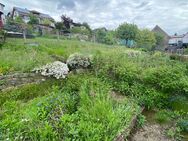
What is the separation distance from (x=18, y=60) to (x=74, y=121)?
4.13m

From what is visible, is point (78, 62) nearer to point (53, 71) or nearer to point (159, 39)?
point (53, 71)

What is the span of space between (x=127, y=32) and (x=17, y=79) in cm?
2729

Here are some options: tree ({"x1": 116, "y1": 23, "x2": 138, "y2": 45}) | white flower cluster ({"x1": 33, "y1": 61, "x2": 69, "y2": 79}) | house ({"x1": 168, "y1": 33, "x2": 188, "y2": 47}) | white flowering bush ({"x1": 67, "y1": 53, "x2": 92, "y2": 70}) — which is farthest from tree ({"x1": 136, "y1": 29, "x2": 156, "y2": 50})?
white flower cluster ({"x1": 33, "y1": 61, "x2": 69, "y2": 79})

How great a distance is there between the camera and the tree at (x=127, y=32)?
30953 millimetres

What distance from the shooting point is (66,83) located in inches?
220

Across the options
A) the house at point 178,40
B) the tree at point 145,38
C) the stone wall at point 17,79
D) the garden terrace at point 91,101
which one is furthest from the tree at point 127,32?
the stone wall at point 17,79

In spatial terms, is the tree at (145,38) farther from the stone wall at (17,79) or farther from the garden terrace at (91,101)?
the stone wall at (17,79)

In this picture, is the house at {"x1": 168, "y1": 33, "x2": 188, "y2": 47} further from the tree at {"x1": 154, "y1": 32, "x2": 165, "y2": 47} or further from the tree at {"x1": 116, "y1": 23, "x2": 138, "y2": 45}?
the tree at {"x1": 116, "y1": 23, "x2": 138, "y2": 45}

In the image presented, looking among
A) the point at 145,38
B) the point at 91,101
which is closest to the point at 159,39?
the point at 145,38

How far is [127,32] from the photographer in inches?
1217

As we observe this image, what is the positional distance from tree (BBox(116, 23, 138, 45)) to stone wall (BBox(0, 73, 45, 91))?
2676 cm

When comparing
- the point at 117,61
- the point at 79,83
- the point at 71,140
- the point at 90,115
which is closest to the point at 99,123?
the point at 90,115

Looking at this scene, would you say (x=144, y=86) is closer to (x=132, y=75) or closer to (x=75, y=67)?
(x=132, y=75)

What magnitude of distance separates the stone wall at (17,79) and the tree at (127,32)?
26.8 metres
